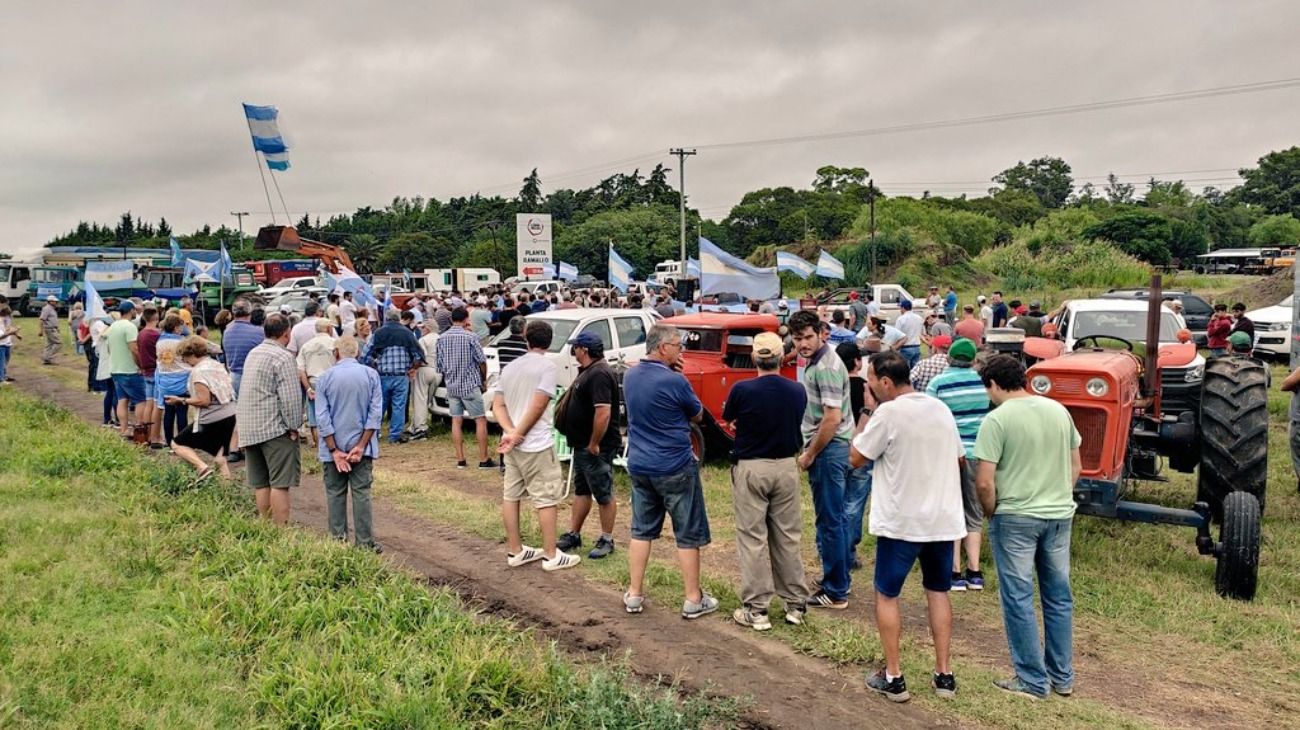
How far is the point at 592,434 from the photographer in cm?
→ 643

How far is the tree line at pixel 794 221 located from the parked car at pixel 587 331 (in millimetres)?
38147

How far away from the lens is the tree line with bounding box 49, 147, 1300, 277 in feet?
188

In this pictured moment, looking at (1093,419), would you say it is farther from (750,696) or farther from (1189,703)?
(750,696)

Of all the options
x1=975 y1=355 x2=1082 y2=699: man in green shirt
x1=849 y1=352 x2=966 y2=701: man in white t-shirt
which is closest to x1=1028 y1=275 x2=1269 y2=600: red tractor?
x1=975 y1=355 x2=1082 y2=699: man in green shirt

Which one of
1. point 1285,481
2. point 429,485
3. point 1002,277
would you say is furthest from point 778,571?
point 1002,277

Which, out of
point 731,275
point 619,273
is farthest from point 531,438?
point 619,273

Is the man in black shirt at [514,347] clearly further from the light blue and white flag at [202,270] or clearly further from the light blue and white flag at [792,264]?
the light blue and white flag at [202,270]

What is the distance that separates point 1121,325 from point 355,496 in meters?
8.62

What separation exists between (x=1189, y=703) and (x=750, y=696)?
240cm

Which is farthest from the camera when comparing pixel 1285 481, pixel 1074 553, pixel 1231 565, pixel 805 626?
pixel 1285 481

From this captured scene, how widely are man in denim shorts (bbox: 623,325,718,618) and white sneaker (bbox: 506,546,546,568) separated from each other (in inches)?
47.0

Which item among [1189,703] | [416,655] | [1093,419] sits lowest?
[1189,703]

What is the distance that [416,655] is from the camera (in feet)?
14.5

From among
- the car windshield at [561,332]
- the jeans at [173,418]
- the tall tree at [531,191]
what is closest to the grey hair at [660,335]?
the car windshield at [561,332]
